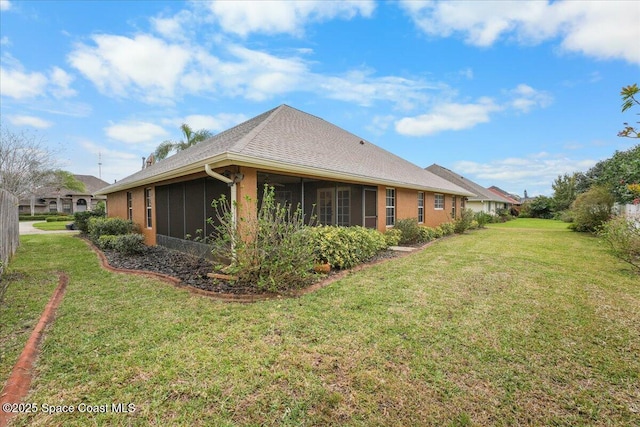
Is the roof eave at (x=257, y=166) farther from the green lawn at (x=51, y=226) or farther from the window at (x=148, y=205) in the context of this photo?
the green lawn at (x=51, y=226)

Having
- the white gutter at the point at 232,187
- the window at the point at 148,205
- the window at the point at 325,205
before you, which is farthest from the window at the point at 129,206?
the white gutter at the point at 232,187

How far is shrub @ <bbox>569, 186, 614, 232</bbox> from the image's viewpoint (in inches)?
650

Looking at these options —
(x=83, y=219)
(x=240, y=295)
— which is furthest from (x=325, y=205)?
(x=83, y=219)

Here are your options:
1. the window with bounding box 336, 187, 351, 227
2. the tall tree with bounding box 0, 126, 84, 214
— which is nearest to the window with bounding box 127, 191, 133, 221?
the tall tree with bounding box 0, 126, 84, 214

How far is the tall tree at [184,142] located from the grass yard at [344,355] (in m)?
21.6

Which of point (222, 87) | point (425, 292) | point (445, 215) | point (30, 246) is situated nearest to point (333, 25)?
point (222, 87)

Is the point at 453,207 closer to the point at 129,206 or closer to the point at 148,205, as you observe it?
the point at 148,205

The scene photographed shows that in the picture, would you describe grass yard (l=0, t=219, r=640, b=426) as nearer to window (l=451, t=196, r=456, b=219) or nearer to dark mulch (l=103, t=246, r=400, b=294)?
dark mulch (l=103, t=246, r=400, b=294)

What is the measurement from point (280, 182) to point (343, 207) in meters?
2.79

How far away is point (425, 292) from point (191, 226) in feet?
24.4

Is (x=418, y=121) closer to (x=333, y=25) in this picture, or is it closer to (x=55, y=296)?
(x=333, y=25)

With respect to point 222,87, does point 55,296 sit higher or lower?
lower

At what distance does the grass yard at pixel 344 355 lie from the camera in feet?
8.22

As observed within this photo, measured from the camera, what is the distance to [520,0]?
742 cm
